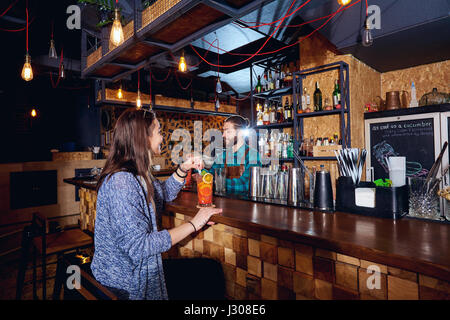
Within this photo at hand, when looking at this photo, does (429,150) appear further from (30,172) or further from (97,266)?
(30,172)

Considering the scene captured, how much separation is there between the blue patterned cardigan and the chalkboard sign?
325 cm

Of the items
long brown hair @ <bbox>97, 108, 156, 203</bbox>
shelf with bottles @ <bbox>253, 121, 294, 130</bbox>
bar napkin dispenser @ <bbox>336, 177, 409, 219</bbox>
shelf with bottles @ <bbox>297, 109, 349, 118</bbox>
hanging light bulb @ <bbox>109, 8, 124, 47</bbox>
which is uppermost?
hanging light bulb @ <bbox>109, 8, 124, 47</bbox>

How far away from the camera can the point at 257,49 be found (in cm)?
490

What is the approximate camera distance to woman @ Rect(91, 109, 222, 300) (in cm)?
112

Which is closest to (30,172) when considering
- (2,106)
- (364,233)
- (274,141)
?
(2,106)

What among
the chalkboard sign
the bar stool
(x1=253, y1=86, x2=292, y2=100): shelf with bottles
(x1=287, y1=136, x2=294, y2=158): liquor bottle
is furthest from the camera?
(x1=253, y1=86, x2=292, y2=100): shelf with bottles

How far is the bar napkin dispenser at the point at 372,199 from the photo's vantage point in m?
1.24

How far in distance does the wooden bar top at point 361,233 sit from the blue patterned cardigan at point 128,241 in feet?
1.25

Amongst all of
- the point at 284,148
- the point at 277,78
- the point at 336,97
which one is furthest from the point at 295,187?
the point at 277,78

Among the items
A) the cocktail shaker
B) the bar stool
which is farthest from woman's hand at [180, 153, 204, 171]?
the bar stool

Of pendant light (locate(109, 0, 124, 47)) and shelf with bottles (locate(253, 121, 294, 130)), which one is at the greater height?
pendant light (locate(109, 0, 124, 47))

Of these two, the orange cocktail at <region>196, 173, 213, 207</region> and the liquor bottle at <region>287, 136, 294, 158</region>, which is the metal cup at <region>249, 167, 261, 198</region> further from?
the liquor bottle at <region>287, 136, 294, 158</region>
